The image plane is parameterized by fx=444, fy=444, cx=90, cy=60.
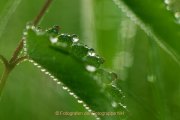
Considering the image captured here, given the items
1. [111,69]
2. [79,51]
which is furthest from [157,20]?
[111,69]

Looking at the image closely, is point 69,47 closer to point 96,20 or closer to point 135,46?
point 96,20

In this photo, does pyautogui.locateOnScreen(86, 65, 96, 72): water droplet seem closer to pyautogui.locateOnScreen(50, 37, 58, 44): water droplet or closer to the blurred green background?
pyautogui.locateOnScreen(50, 37, 58, 44): water droplet

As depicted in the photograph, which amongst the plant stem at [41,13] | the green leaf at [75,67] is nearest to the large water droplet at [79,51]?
the green leaf at [75,67]

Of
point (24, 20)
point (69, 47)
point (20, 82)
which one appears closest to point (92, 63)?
point (69, 47)

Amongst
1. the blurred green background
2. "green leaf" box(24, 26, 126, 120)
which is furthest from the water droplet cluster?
the blurred green background

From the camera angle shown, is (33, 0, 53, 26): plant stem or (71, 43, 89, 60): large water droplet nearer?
(71, 43, 89, 60): large water droplet

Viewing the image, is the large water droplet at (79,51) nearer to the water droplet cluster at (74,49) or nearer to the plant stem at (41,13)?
the water droplet cluster at (74,49)
